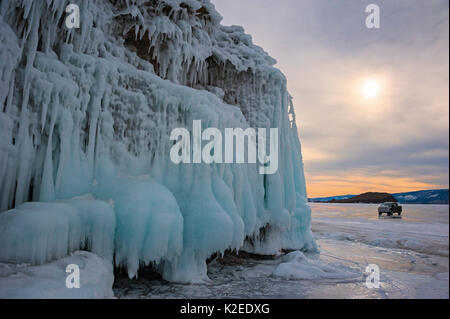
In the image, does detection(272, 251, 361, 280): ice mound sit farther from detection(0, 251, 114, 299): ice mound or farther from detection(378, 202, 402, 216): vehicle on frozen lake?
detection(378, 202, 402, 216): vehicle on frozen lake

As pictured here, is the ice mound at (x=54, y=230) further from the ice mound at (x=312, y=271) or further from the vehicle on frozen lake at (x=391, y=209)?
the vehicle on frozen lake at (x=391, y=209)

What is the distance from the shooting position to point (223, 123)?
7277mm

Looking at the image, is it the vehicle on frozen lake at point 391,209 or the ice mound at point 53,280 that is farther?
the vehicle on frozen lake at point 391,209

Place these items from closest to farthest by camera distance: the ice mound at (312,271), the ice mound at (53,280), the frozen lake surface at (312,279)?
the ice mound at (53,280) < the frozen lake surface at (312,279) < the ice mound at (312,271)

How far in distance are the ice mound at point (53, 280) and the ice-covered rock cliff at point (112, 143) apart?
0.91 ft

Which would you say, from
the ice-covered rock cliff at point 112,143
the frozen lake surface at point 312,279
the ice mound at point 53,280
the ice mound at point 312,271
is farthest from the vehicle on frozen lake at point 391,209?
the ice mound at point 53,280

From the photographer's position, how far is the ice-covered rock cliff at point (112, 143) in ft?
14.8

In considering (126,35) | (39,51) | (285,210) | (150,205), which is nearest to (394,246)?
(285,210)

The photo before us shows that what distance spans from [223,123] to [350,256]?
7.39 m

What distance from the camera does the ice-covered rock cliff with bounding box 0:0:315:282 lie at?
14.8 ft

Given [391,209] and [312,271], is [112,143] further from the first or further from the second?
[391,209]

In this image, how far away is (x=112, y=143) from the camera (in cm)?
591
